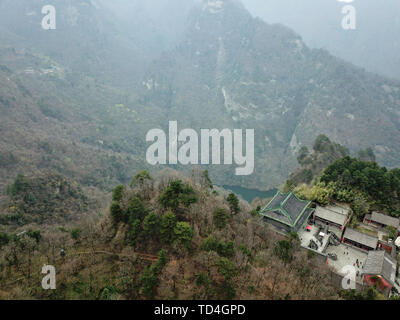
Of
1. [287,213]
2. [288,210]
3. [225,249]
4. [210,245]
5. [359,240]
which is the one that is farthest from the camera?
[288,210]

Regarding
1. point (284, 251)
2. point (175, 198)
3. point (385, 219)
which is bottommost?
point (284, 251)

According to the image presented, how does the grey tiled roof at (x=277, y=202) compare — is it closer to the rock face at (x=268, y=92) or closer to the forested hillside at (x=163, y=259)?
the forested hillside at (x=163, y=259)

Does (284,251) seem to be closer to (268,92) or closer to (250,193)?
(250,193)

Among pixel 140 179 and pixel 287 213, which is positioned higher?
pixel 140 179

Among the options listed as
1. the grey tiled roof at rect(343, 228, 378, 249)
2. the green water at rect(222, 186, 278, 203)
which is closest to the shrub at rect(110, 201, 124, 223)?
the grey tiled roof at rect(343, 228, 378, 249)

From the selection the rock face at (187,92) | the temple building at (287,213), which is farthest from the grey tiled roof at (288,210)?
the rock face at (187,92)

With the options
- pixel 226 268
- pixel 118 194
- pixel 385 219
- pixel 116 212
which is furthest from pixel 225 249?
pixel 385 219
